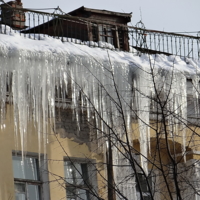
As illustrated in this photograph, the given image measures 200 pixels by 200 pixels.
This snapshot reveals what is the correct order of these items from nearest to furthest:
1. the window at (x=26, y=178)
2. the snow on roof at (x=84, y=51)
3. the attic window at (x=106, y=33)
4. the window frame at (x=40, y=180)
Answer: the snow on roof at (x=84, y=51)
the window at (x=26, y=178)
the window frame at (x=40, y=180)
the attic window at (x=106, y=33)

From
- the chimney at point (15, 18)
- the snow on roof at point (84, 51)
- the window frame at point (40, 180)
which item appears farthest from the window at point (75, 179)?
the chimney at point (15, 18)

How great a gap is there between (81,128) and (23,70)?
5.35ft

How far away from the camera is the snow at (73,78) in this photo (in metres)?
12.8

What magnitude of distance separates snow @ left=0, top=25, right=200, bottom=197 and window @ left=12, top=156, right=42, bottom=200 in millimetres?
316

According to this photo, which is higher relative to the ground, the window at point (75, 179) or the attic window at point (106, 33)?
the attic window at point (106, 33)

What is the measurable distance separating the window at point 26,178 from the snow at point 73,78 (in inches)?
12.5

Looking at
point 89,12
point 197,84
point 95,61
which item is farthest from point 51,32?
point 197,84

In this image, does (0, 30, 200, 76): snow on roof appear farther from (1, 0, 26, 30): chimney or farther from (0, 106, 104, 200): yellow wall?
(1, 0, 26, 30): chimney

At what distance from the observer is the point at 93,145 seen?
1410 centimetres

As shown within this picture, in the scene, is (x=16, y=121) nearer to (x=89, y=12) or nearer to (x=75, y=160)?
(x=75, y=160)

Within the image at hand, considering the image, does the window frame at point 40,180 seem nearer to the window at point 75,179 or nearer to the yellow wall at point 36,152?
the yellow wall at point 36,152

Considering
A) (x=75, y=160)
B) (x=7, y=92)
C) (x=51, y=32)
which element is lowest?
(x=75, y=160)

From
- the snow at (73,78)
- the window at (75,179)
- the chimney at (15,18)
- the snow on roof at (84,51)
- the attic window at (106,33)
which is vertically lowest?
the window at (75,179)

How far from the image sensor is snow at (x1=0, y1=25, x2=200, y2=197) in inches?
502
